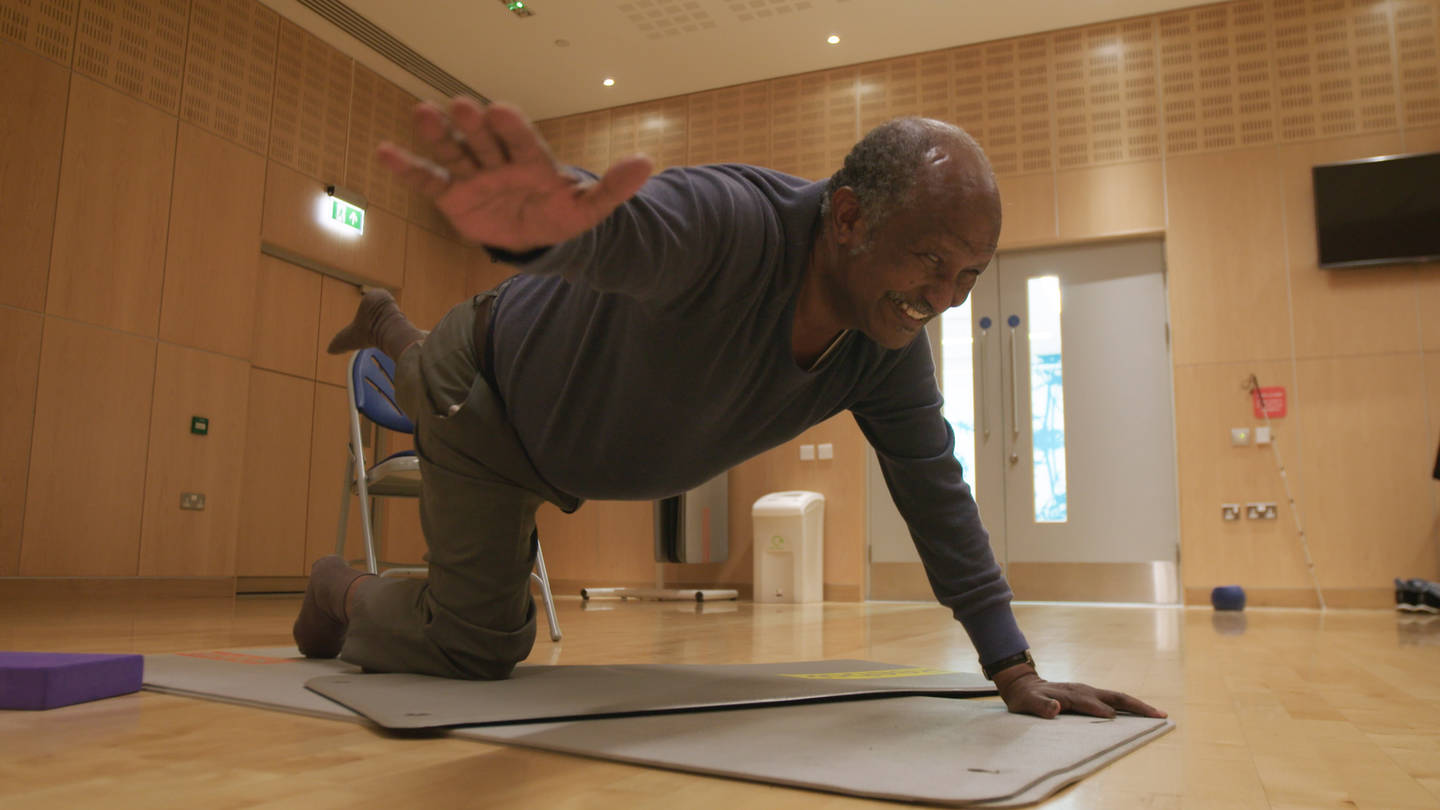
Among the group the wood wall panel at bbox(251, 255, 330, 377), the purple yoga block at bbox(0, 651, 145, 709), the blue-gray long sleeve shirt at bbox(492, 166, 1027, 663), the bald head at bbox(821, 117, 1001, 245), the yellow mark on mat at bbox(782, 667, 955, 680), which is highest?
the wood wall panel at bbox(251, 255, 330, 377)

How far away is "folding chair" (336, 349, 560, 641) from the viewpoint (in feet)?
8.82

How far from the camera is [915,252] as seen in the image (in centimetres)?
112

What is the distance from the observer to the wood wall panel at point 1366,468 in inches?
220

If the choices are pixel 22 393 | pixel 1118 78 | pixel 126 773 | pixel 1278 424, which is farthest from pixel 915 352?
pixel 1118 78

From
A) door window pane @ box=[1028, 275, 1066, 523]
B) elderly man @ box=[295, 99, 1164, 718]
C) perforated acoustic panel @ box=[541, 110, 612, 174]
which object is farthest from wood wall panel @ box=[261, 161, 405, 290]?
elderly man @ box=[295, 99, 1164, 718]

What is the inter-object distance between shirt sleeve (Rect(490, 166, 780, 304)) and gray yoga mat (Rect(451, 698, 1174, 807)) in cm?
48

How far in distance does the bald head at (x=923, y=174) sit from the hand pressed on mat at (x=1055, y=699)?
2.06 ft

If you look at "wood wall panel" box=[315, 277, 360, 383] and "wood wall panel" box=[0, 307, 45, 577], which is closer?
"wood wall panel" box=[0, 307, 45, 577]

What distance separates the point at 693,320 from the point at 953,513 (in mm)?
561

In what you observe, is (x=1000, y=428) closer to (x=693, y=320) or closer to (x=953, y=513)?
(x=953, y=513)

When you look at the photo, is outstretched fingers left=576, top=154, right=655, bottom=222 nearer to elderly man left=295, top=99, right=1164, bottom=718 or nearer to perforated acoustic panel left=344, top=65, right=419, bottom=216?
elderly man left=295, top=99, right=1164, bottom=718

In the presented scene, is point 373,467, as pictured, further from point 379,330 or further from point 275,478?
point 275,478

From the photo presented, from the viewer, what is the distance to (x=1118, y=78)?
650 cm

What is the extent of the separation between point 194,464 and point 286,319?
1.20m
